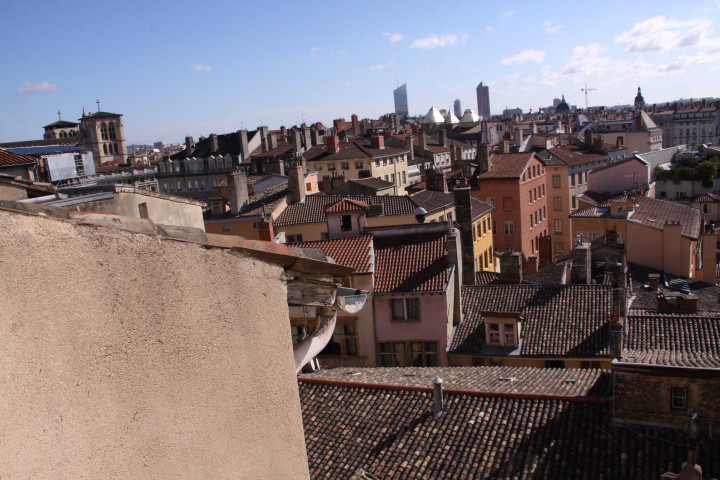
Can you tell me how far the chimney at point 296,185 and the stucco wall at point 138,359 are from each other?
33.7 meters


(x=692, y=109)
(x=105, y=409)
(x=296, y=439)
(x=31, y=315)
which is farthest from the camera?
(x=692, y=109)

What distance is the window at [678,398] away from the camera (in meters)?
12.2

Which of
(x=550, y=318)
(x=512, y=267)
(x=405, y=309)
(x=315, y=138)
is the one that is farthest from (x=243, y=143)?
(x=550, y=318)

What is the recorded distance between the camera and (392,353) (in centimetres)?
2191

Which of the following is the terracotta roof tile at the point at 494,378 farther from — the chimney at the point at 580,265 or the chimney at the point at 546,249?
the chimney at the point at 546,249

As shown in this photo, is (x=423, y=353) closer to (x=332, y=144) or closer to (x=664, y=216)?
(x=664, y=216)

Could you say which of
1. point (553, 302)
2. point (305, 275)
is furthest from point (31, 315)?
point (553, 302)

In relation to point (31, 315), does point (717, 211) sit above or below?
below

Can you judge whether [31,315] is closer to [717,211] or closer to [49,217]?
[49,217]

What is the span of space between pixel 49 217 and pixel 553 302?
67.9 feet

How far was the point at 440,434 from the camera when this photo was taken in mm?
13070

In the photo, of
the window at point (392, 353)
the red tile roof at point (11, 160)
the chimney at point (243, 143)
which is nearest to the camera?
the red tile roof at point (11, 160)

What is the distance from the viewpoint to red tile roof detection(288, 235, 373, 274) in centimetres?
2194

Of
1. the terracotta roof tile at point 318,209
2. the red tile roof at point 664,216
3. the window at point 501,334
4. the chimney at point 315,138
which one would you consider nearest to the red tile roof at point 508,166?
the red tile roof at point 664,216
